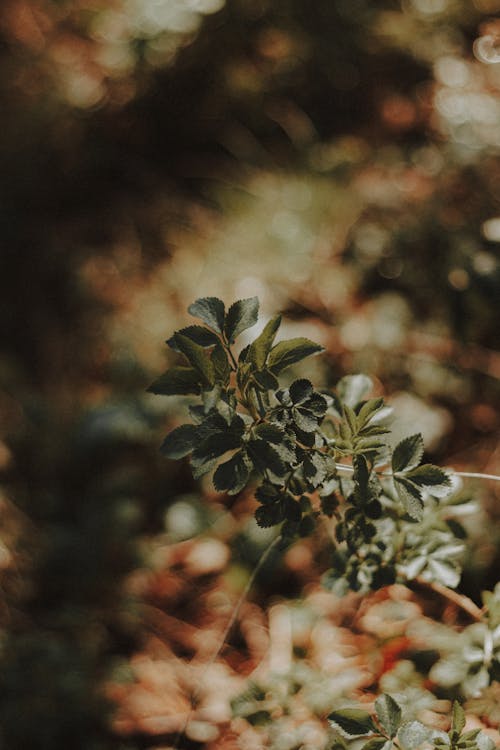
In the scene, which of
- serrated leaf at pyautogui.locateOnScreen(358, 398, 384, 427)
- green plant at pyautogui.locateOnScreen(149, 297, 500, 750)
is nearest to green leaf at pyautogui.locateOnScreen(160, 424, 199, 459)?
green plant at pyautogui.locateOnScreen(149, 297, 500, 750)

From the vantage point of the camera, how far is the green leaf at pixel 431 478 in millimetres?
842

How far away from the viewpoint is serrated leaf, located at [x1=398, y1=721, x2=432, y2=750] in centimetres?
83

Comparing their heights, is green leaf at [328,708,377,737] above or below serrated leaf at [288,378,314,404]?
below

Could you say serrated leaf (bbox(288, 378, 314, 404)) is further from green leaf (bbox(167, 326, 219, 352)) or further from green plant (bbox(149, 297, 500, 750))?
green leaf (bbox(167, 326, 219, 352))

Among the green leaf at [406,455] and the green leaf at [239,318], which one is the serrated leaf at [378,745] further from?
the green leaf at [239,318]

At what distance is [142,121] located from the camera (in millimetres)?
2566

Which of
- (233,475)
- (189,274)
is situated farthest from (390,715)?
(189,274)

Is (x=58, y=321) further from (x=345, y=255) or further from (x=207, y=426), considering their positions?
(x=207, y=426)

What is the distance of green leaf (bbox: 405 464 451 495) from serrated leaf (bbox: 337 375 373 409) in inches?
7.1

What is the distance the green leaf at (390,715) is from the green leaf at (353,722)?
0.02 meters

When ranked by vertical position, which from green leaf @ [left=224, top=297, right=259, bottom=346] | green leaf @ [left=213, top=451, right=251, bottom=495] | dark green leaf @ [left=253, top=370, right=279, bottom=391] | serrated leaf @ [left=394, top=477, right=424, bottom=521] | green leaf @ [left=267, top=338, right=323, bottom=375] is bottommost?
serrated leaf @ [left=394, top=477, right=424, bottom=521]

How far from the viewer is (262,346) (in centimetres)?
83

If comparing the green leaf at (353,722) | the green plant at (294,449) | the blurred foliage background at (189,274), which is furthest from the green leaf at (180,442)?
the blurred foliage background at (189,274)

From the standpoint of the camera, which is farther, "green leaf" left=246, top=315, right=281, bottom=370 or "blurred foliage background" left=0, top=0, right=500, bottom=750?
"blurred foliage background" left=0, top=0, right=500, bottom=750
